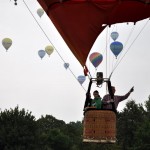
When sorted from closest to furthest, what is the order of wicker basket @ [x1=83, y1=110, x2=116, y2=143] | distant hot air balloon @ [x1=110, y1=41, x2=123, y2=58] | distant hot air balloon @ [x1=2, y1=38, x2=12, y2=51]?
wicker basket @ [x1=83, y1=110, x2=116, y2=143] → distant hot air balloon @ [x1=110, y1=41, x2=123, y2=58] → distant hot air balloon @ [x1=2, y1=38, x2=12, y2=51]

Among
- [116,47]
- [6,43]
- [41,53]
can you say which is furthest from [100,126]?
[6,43]

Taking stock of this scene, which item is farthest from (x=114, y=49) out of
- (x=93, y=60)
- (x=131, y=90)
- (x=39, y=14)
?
(x=131, y=90)

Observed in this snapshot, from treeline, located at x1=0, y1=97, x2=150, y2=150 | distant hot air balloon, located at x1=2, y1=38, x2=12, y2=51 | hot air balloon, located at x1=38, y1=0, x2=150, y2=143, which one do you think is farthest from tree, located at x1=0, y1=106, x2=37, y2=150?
hot air balloon, located at x1=38, y1=0, x2=150, y2=143

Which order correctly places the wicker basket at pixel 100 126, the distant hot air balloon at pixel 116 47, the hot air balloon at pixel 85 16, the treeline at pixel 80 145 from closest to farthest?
the wicker basket at pixel 100 126 < the hot air balloon at pixel 85 16 < the distant hot air balloon at pixel 116 47 < the treeline at pixel 80 145

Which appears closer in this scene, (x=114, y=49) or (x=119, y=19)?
(x=119, y=19)

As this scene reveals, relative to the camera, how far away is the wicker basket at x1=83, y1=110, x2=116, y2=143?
18484 millimetres

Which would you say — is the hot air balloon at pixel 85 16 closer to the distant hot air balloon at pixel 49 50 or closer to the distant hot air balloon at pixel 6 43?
the distant hot air balloon at pixel 49 50

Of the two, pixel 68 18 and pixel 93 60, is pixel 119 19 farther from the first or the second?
pixel 93 60

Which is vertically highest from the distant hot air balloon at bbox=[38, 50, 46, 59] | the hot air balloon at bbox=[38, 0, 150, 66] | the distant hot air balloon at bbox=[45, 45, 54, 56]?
the distant hot air balloon at bbox=[38, 50, 46, 59]

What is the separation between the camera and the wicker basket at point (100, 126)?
18484mm

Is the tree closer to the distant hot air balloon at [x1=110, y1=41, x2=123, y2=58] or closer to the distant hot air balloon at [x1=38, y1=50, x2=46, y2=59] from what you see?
the distant hot air balloon at [x1=38, y1=50, x2=46, y2=59]

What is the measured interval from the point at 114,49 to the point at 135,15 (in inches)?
517

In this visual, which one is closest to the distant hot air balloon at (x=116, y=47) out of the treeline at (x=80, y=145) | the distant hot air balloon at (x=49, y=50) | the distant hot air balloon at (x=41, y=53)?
the distant hot air balloon at (x=49, y=50)

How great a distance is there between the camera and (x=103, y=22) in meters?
20.2
